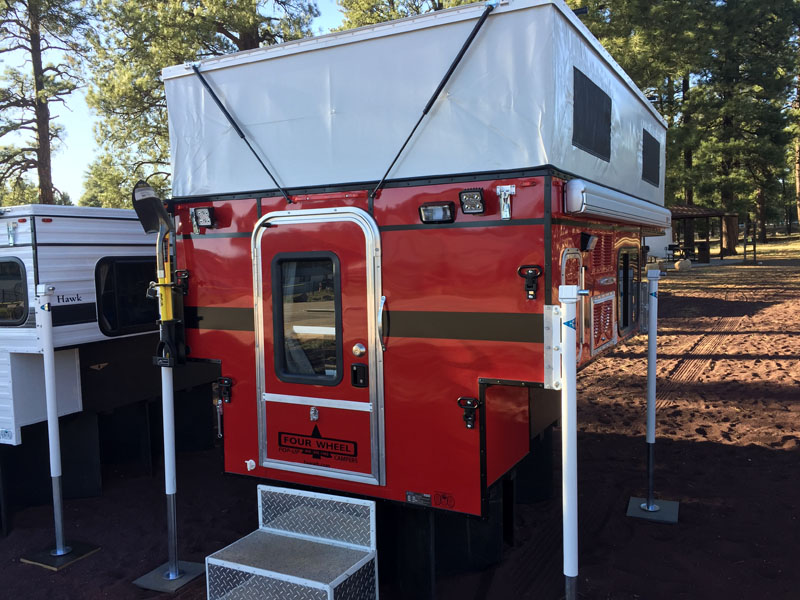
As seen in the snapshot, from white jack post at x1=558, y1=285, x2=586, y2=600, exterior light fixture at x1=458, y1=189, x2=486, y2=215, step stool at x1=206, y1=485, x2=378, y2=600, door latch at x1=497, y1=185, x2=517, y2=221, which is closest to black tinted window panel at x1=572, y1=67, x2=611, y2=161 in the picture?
door latch at x1=497, y1=185, x2=517, y2=221

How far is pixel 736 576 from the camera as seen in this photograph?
13.7 ft

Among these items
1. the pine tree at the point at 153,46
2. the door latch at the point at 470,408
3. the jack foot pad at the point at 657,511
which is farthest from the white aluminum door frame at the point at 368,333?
the pine tree at the point at 153,46

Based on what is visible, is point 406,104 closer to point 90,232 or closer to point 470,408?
point 470,408

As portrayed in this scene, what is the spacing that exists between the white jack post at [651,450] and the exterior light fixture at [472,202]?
7.72 ft

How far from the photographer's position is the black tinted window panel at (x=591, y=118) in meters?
3.74

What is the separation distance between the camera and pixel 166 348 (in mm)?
4383

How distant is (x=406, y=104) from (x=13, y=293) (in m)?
3.86

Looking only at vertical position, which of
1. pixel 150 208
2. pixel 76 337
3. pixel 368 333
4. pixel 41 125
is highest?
pixel 41 125

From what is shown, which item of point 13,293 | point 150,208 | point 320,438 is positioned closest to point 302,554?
point 320,438

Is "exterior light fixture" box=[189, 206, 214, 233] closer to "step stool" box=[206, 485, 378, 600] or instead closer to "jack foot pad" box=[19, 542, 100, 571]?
"step stool" box=[206, 485, 378, 600]

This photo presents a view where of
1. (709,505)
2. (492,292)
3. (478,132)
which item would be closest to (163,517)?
(492,292)

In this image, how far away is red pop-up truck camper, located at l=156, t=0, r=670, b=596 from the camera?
336 cm

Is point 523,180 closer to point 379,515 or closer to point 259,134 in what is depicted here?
point 259,134

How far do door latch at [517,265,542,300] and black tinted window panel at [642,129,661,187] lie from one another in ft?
9.59
